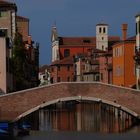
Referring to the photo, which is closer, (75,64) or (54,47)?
(75,64)

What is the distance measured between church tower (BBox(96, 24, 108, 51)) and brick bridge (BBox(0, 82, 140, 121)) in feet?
213

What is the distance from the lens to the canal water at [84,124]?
4269cm

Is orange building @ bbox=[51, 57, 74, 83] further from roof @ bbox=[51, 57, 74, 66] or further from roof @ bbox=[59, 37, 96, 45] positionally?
roof @ bbox=[59, 37, 96, 45]

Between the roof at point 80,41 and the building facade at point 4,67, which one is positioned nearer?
the building facade at point 4,67

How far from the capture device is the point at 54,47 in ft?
423

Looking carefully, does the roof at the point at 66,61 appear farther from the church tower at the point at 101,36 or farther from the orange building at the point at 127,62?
the orange building at the point at 127,62

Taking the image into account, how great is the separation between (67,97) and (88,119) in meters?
7.53

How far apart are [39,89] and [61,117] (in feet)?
35.7

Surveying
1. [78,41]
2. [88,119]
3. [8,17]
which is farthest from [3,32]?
[78,41]

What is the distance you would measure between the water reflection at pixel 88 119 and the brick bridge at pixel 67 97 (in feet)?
4.91

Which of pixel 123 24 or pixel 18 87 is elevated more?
pixel 123 24

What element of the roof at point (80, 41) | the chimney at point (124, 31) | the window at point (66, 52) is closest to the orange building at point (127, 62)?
the chimney at point (124, 31)

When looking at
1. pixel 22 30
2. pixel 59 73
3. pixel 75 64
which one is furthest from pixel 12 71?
pixel 59 73

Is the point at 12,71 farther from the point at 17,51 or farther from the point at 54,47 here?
the point at 54,47
